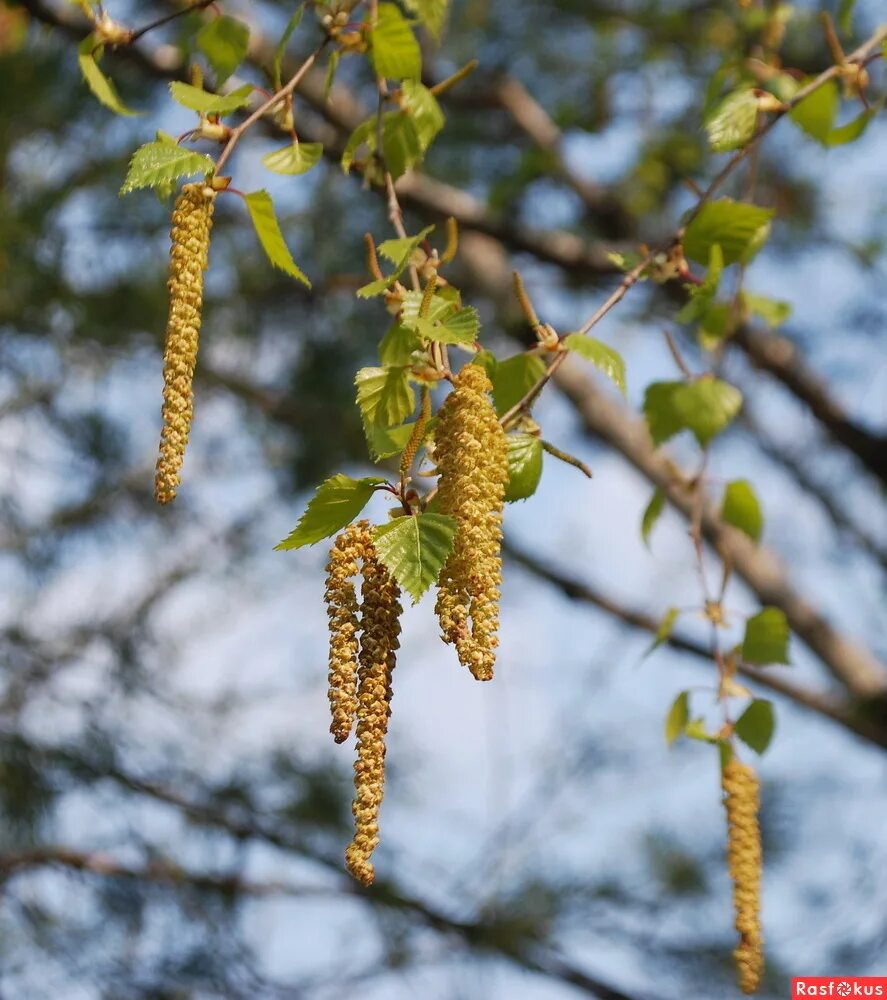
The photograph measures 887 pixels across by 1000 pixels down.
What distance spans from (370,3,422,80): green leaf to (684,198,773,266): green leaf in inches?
9.7

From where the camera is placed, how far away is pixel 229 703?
2.87 meters

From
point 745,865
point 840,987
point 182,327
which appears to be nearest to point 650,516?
point 745,865

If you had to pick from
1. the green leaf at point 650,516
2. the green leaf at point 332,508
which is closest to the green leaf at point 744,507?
the green leaf at point 650,516

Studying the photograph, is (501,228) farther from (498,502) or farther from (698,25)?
(498,502)

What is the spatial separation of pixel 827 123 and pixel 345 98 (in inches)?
42.4

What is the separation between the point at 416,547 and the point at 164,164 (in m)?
0.26

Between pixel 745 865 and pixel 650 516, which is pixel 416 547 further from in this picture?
pixel 650 516

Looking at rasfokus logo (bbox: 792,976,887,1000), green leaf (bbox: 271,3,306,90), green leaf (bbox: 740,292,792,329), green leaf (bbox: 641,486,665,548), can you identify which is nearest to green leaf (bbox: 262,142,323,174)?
green leaf (bbox: 271,3,306,90)

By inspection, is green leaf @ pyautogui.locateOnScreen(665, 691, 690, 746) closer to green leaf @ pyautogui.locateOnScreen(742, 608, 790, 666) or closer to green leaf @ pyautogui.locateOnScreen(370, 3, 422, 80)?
green leaf @ pyautogui.locateOnScreen(742, 608, 790, 666)

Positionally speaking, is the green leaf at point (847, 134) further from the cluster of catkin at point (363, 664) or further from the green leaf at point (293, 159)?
the cluster of catkin at point (363, 664)

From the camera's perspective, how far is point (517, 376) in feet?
2.99

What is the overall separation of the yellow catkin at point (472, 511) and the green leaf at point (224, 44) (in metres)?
0.35

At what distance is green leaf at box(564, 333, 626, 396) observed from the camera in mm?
869

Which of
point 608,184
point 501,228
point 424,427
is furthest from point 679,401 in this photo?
point 608,184
